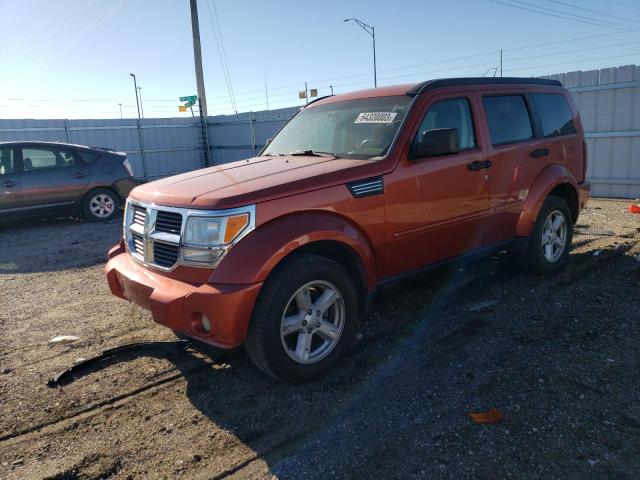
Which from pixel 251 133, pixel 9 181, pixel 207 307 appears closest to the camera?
pixel 207 307

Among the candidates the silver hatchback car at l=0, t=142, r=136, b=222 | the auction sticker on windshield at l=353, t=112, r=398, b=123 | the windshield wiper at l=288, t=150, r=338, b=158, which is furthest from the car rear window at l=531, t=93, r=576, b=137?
the silver hatchback car at l=0, t=142, r=136, b=222

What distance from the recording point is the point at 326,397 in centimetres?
339

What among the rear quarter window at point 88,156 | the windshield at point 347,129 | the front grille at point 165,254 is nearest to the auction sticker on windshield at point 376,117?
the windshield at point 347,129

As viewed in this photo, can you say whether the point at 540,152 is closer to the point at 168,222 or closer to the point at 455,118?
the point at 455,118

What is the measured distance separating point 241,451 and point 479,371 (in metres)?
1.70

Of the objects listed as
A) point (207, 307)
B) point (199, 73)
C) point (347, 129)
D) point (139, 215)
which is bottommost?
point (207, 307)

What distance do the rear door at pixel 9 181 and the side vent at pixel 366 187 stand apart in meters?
8.46

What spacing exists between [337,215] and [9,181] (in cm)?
849

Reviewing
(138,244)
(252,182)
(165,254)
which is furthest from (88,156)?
(252,182)

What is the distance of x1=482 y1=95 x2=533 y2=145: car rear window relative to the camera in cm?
485

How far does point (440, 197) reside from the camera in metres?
4.26

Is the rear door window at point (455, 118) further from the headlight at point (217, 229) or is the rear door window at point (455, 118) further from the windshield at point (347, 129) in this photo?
the headlight at point (217, 229)

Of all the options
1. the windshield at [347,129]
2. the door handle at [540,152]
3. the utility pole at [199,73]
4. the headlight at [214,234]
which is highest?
the utility pole at [199,73]

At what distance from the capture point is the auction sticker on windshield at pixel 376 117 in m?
4.23
